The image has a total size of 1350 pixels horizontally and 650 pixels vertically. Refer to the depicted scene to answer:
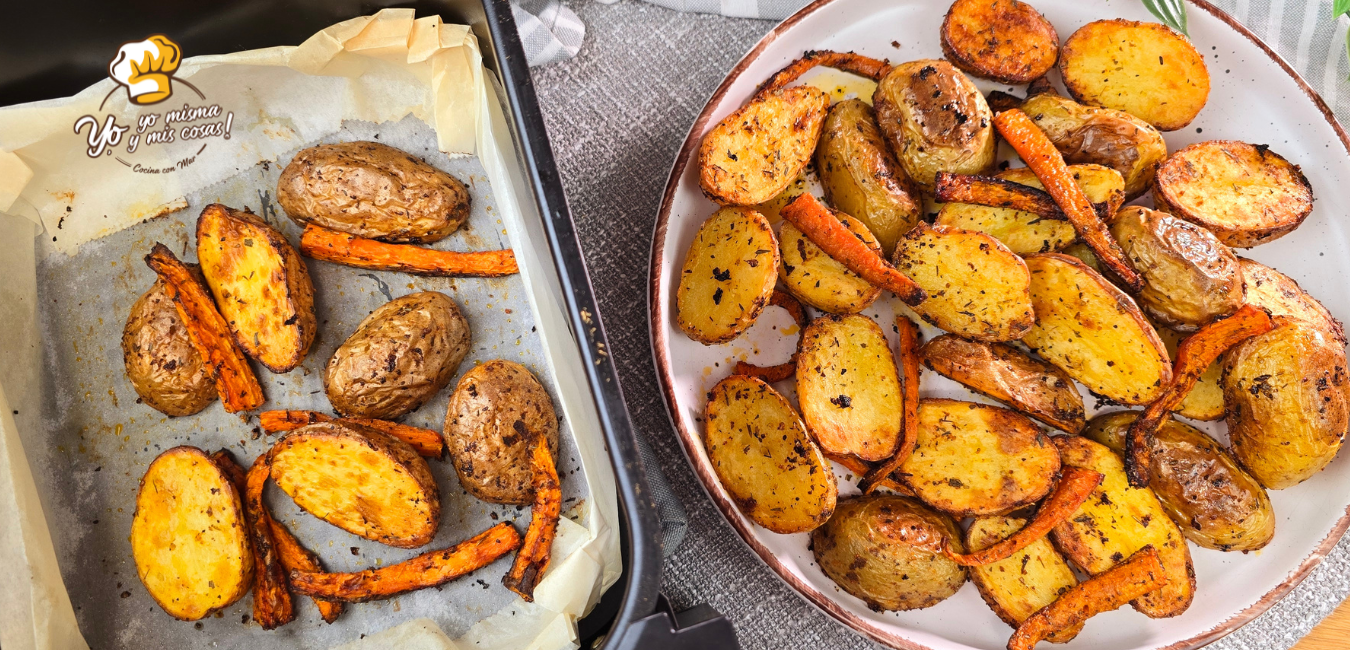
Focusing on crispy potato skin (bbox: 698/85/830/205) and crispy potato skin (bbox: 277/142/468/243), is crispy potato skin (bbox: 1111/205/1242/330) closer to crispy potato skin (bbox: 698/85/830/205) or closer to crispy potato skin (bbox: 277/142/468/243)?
crispy potato skin (bbox: 698/85/830/205)

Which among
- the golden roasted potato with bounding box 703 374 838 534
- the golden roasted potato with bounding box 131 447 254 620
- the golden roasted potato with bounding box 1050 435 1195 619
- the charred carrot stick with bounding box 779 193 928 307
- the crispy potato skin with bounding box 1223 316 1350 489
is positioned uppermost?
the charred carrot stick with bounding box 779 193 928 307

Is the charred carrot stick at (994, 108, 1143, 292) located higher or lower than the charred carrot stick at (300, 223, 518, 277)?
lower

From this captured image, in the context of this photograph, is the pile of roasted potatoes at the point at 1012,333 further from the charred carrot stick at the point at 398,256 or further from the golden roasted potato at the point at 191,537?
the golden roasted potato at the point at 191,537

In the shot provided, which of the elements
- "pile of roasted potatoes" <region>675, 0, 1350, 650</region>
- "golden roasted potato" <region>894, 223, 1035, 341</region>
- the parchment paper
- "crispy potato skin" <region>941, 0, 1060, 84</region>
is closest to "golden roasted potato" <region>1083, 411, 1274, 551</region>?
"pile of roasted potatoes" <region>675, 0, 1350, 650</region>

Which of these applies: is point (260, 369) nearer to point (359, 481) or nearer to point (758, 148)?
point (359, 481)

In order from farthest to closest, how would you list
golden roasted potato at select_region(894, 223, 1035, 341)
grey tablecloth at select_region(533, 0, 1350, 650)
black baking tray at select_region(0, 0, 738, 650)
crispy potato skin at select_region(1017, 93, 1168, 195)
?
grey tablecloth at select_region(533, 0, 1350, 650) < crispy potato skin at select_region(1017, 93, 1168, 195) < golden roasted potato at select_region(894, 223, 1035, 341) < black baking tray at select_region(0, 0, 738, 650)

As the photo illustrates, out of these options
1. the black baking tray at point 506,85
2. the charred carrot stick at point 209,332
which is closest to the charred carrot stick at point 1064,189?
the black baking tray at point 506,85

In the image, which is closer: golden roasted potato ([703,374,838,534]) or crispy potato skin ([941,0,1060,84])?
golden roasted potato ([703,374,838,534])
